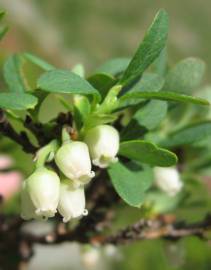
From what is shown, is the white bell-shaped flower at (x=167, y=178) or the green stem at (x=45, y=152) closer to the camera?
the green stem at (x=45, y=152)

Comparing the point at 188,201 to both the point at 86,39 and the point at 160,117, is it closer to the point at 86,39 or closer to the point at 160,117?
the point at 160,117

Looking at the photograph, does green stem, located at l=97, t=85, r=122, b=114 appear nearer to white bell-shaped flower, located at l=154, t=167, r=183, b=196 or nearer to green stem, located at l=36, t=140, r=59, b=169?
green stem, located at l=36, t=140, r=59, b=169

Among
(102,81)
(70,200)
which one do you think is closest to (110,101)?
Answer: (102,81)

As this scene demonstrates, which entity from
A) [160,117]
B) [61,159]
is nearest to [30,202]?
[61,159]

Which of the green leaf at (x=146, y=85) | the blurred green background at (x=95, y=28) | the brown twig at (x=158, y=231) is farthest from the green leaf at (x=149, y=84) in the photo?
the blurred green background at (x=95, y=28)

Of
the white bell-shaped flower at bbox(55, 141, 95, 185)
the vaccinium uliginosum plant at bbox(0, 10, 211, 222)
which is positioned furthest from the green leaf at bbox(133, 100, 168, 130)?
the white bell-shaped flower at bbox(55, 141, 95, 185)

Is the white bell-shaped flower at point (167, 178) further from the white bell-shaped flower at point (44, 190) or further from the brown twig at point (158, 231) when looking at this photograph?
the white bell-shaped flower at point (44, 190)

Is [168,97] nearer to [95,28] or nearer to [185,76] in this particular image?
[185,76]
